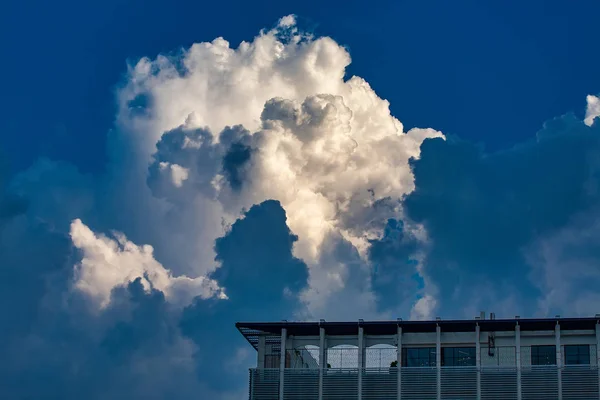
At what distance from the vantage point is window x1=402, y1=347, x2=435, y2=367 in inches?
3996

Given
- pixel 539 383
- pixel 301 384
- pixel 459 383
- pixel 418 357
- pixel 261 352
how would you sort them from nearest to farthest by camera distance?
pixel 539 383 < pixel 459 383 < pixel 301 384 < pixel 418 357 < pixel 261 352

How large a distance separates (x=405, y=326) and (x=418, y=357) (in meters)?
3.34

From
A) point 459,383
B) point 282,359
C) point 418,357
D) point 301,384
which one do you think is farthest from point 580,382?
point 282,359

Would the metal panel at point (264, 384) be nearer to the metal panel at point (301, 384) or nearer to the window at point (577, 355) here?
the metal panel at point (301, 384)

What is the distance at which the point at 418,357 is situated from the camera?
4011 inches

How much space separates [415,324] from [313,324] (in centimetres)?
984

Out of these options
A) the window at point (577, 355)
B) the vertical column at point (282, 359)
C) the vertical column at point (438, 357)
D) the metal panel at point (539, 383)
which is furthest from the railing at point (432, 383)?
the window at point (577, 355)

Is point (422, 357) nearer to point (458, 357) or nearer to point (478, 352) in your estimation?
point (458, 357)

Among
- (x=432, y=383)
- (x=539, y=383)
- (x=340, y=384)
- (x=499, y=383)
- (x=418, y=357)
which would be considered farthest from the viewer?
(x=418, y=357)

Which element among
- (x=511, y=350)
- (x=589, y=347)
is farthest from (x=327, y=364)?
(x=589, y=347)

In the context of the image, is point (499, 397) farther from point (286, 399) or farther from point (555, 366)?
point (286, 399)

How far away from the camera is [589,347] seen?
323ft

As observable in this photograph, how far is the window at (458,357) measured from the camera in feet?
331

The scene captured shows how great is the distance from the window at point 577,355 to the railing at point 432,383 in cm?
146
